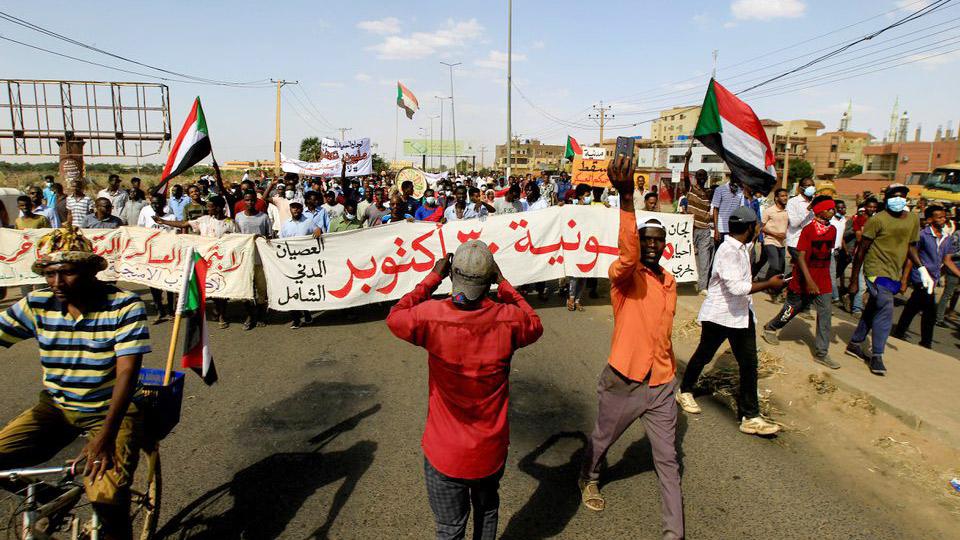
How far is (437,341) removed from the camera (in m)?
2.28

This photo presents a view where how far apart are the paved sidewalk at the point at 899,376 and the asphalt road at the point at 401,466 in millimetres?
1088

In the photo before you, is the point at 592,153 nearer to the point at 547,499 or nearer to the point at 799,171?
the point at 547,499

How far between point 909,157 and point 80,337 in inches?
3409

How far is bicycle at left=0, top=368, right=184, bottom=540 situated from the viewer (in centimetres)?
245

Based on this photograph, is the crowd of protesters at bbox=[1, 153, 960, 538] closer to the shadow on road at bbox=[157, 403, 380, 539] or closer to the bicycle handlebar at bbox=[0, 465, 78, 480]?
the shadow on road at bbox=[157, 403, 380, 539]

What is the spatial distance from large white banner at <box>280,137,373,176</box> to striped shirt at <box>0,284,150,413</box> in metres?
15.2

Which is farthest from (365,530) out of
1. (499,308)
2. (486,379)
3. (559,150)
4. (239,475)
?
(559,150)

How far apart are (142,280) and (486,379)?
704 centimetres

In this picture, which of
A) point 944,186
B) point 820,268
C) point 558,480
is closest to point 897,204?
point 820,268

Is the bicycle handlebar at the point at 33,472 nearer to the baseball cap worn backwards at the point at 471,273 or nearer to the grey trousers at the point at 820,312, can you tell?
the baseball cap worn backwards at the point at 471,273

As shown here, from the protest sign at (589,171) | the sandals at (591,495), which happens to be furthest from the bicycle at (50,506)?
the protest sign at (589,171)

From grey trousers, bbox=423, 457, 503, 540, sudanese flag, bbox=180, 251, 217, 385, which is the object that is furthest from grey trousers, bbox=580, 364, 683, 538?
sudanese flag, bbox=180, 251, 217, 385

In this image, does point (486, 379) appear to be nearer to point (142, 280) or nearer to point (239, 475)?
point (239, 475)

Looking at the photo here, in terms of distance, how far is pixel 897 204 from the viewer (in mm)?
5695
